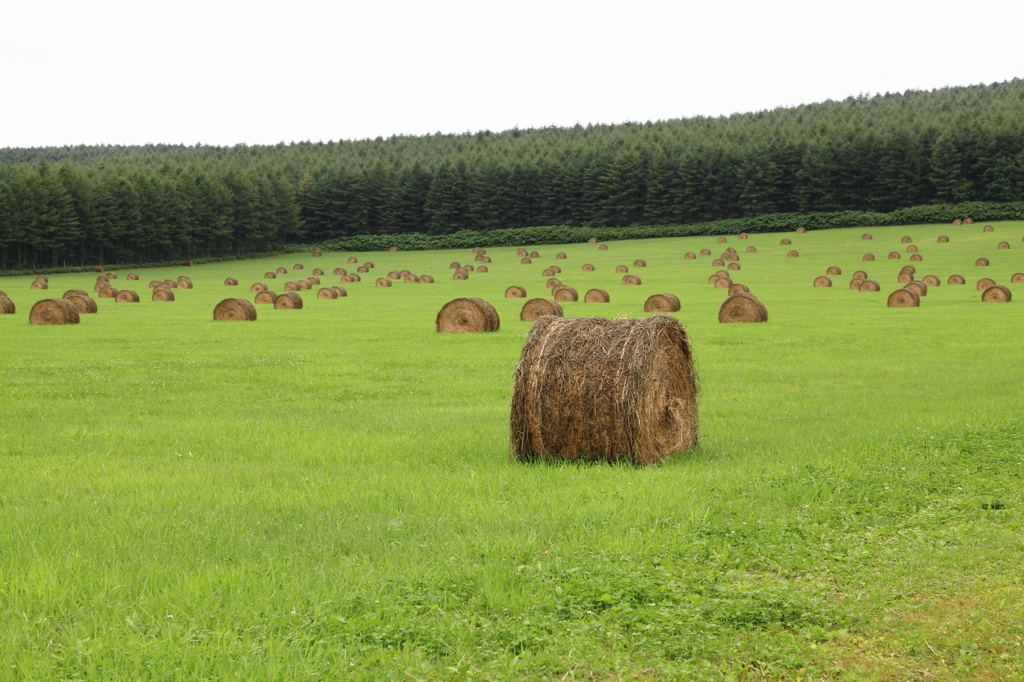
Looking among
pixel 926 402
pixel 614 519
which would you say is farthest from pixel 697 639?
pixel 926 402

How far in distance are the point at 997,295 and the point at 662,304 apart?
47.7 ft

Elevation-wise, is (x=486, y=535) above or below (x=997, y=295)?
below

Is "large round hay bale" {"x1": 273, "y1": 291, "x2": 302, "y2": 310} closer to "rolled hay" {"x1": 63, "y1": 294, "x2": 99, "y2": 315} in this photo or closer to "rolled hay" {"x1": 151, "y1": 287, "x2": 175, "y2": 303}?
"rolled hay" {"x1": 63, "y1": 294, "x2": 99, "y2": 315}

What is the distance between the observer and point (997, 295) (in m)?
41.0

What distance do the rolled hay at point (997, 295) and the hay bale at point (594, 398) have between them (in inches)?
1323

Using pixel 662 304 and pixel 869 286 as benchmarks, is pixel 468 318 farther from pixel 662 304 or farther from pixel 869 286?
pixel 869 286

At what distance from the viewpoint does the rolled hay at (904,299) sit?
39375 mm

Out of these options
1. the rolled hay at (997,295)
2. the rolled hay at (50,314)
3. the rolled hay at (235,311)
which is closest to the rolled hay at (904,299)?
the rolled hay at (997,295)

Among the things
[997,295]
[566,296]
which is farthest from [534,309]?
[997,295]

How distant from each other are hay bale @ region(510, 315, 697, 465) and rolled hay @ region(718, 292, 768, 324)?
70.0 ft

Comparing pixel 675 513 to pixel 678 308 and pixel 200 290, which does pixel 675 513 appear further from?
pixel 200 290

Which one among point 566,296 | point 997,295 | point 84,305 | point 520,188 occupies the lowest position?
point 997,295

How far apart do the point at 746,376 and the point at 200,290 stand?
49.3 metres

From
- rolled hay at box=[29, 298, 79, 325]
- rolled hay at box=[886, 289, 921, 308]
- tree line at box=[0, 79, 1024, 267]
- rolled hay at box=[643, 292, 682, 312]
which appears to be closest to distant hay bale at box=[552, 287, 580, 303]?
rolled hay at box=[643, 292, 682, 312]
